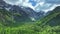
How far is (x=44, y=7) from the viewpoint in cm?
1308

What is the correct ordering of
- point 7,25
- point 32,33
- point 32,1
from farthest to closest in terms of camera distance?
1. point 32,33
2. point 7,25
3. point 32,1

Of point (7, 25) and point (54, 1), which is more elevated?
point (54, 1)

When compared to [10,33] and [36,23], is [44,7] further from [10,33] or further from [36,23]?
[10,33]

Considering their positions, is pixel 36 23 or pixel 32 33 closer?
pixel 36 23

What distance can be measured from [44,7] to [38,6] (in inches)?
15.7

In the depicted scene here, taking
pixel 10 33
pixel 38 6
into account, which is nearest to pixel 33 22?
pixel 38 6

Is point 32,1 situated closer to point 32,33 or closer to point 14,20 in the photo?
point 14,20

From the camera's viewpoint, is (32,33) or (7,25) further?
(32,33)

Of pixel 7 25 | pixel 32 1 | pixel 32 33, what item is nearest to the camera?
pixel 32 1

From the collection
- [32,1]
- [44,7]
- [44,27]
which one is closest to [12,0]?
[32,1]

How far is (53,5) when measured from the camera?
13.1 meters

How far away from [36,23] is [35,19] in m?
0.47

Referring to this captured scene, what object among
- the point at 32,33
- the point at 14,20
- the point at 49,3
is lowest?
the point at 32,33

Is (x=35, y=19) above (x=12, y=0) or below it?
below
